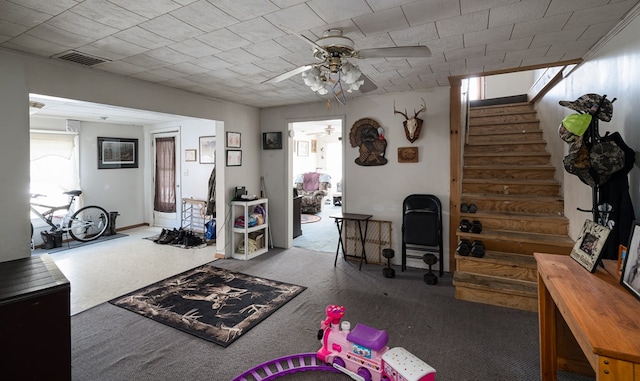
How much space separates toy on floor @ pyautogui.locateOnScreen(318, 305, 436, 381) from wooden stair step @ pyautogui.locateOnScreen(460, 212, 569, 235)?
7.57 ft

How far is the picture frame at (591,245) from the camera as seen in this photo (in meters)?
1.65

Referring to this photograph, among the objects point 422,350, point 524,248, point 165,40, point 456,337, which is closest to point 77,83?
point 165,40

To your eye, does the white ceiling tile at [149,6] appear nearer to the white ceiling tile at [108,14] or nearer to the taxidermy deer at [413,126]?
the white ceiling tile at [108,14]

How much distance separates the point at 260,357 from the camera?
2229mm

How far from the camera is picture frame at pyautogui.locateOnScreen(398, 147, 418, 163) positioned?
13.5ft

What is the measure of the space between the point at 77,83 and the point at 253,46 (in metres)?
1.81

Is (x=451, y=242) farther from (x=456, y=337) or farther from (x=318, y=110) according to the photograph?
(x=318, y=110)

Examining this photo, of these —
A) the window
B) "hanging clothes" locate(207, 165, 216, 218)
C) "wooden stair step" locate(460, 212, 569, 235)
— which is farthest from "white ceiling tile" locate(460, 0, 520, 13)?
the window

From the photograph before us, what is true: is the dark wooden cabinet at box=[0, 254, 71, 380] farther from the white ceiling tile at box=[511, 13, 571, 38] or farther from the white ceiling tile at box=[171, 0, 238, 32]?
the white ceiling tile at box=[511, 13, 571, 38]

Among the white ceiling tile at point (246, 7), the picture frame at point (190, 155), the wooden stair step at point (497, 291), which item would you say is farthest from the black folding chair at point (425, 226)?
the picture frame at point (190, 155)

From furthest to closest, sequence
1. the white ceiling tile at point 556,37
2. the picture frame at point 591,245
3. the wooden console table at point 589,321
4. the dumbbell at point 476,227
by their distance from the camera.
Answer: the dumbbell at point 476,227, the white ceiling tile at point 556,37, the picture frame at point 591,245, the wooden console table at point 589,321

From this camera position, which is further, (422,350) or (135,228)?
(135,228)

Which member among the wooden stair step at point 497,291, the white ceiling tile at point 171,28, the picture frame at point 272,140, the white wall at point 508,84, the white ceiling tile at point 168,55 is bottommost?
the wooden stair step at point 497,291

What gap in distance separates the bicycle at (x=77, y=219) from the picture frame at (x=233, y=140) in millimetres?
3269
